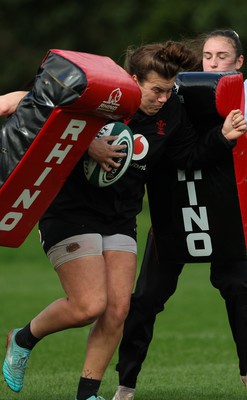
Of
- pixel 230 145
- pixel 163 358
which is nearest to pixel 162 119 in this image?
pixel 230 145

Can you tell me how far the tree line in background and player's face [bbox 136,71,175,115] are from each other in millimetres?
32412

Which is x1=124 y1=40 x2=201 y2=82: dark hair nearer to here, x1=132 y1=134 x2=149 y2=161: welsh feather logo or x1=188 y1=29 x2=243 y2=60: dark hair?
x1=132 y1=134 x2=149 y2=161: welsh feather logo

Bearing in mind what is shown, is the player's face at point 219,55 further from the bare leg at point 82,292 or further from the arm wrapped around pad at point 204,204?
the bare leg at point 82,292

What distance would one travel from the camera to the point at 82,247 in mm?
6613

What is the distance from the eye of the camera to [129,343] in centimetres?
752

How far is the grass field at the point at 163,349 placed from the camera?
7.78 m

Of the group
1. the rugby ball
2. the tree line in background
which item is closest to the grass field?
the rugby ball

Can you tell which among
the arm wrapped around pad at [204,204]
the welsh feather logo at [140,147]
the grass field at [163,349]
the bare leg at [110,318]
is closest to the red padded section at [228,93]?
the arm wrapped around pad at [204,204]

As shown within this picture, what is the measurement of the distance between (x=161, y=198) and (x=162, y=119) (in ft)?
2.08

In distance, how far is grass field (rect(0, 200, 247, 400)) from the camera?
7.78 m

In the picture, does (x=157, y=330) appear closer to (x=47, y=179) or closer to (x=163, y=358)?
(x=163, y=358)

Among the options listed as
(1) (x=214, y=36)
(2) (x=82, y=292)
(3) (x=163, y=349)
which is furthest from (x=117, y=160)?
(3) (x=163, y=349)

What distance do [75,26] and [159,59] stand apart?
36312 millimetres

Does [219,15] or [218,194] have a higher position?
[218,194]
